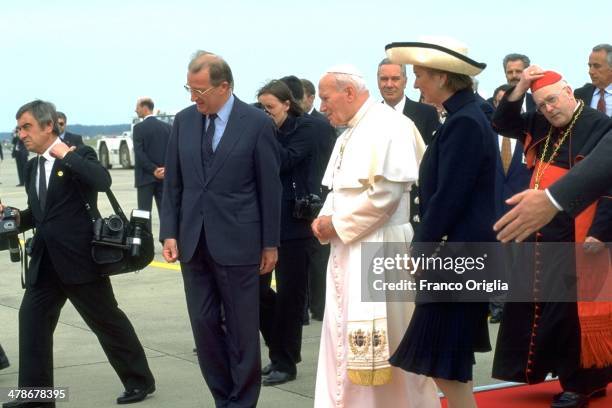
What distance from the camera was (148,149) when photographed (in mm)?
13789

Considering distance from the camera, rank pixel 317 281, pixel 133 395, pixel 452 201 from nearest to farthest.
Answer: pixel 452 201 → pixel 133 395 → pixel 317 281

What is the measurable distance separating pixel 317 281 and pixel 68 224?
3.10 metres

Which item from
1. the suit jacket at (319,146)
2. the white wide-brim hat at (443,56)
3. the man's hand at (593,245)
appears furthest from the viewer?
the suit jacket at (319,146)

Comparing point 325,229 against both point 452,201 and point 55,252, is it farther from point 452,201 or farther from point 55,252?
point 55,252

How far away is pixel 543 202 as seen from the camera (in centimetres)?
342

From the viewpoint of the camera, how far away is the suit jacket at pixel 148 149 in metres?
13.7

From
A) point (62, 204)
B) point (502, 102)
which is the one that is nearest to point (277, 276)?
point (62, 204)

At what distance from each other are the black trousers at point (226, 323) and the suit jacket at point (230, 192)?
0.08 metres

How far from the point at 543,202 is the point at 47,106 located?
3846 millimetres

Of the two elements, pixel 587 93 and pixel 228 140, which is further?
pixel 587 93

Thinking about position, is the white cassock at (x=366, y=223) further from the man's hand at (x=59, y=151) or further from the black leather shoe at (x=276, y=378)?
the man's hand at (x=59, y=151)

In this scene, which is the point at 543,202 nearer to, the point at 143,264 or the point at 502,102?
the point at 502,102

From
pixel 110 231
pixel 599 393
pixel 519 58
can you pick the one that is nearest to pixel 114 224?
pixel 110 231

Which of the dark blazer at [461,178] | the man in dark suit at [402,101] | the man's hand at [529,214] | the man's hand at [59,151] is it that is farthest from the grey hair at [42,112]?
the man's hand at [529,214]
